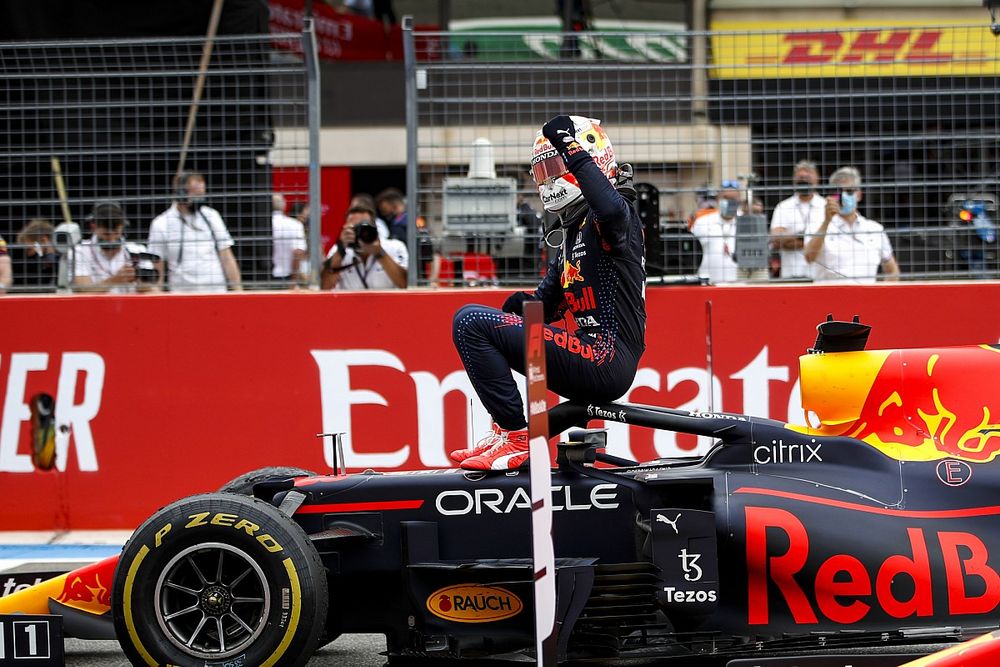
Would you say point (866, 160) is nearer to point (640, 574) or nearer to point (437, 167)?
point (437, 167)

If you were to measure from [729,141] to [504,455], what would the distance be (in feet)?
12.5

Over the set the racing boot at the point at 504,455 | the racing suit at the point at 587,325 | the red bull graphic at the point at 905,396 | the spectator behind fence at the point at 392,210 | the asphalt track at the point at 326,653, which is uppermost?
the spectator behind fence at the point at 392,210

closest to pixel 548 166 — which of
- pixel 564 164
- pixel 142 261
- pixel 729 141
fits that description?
pixel 564 164

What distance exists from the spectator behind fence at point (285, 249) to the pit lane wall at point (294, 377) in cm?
32

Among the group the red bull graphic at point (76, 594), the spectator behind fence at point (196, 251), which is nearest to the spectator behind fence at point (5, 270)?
the spectator behind fence at point (196, 251)

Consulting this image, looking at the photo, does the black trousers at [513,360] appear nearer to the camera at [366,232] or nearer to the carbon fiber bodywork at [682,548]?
the carbon fiber bodywork at [682,548]

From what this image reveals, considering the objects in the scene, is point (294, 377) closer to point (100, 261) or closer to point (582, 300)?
point (100, 261)

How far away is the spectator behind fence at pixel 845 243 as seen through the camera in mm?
7797

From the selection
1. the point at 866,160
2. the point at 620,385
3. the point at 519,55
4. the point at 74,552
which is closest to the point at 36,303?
the point at 74,552

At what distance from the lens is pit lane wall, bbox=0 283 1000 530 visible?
7652 mm

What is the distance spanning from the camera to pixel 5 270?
8031 millimetres

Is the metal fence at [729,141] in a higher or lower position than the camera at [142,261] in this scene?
higher

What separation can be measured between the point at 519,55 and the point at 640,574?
14.5 feet

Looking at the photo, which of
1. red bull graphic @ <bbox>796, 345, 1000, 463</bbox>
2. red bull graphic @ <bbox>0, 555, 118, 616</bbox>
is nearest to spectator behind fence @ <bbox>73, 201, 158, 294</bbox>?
red bull graphic @ <bbox>0, 555, 118, 616</bbox>
